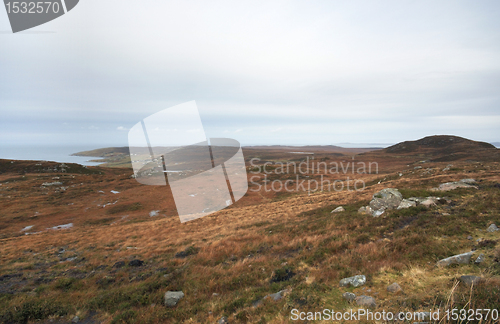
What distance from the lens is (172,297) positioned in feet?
25.3

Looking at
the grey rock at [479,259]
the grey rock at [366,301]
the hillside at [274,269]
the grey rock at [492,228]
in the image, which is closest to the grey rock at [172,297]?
the hillside at [274,269]

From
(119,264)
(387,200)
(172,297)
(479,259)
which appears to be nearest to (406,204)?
(387,200)

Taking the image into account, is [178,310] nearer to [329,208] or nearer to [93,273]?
[93,273]

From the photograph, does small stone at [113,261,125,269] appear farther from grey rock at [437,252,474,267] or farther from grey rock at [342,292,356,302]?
grey rock at [437,252,474,267]

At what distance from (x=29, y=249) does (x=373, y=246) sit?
27.5m

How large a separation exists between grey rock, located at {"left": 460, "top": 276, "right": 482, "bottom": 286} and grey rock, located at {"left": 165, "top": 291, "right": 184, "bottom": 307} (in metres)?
9.08

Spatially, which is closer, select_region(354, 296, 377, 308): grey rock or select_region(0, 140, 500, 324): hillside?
select_region(354, 296, 377, 308): grey rock

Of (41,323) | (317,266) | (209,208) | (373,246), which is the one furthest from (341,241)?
(209,208)

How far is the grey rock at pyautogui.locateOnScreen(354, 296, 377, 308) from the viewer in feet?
17.6

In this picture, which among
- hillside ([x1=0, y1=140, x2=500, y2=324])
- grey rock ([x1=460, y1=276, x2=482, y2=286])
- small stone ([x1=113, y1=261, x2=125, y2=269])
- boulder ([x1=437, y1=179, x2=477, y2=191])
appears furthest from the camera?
boulder ([x1=437, y1=179, x2=477, y2=191])

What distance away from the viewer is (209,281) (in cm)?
876

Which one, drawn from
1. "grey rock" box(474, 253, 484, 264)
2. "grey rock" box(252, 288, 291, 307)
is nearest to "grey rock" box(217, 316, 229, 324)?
"grey rock" box(252, 288, 291, 307)

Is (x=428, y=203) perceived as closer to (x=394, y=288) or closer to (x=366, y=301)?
(x=394, y=288)

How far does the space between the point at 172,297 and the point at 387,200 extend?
1633cm
